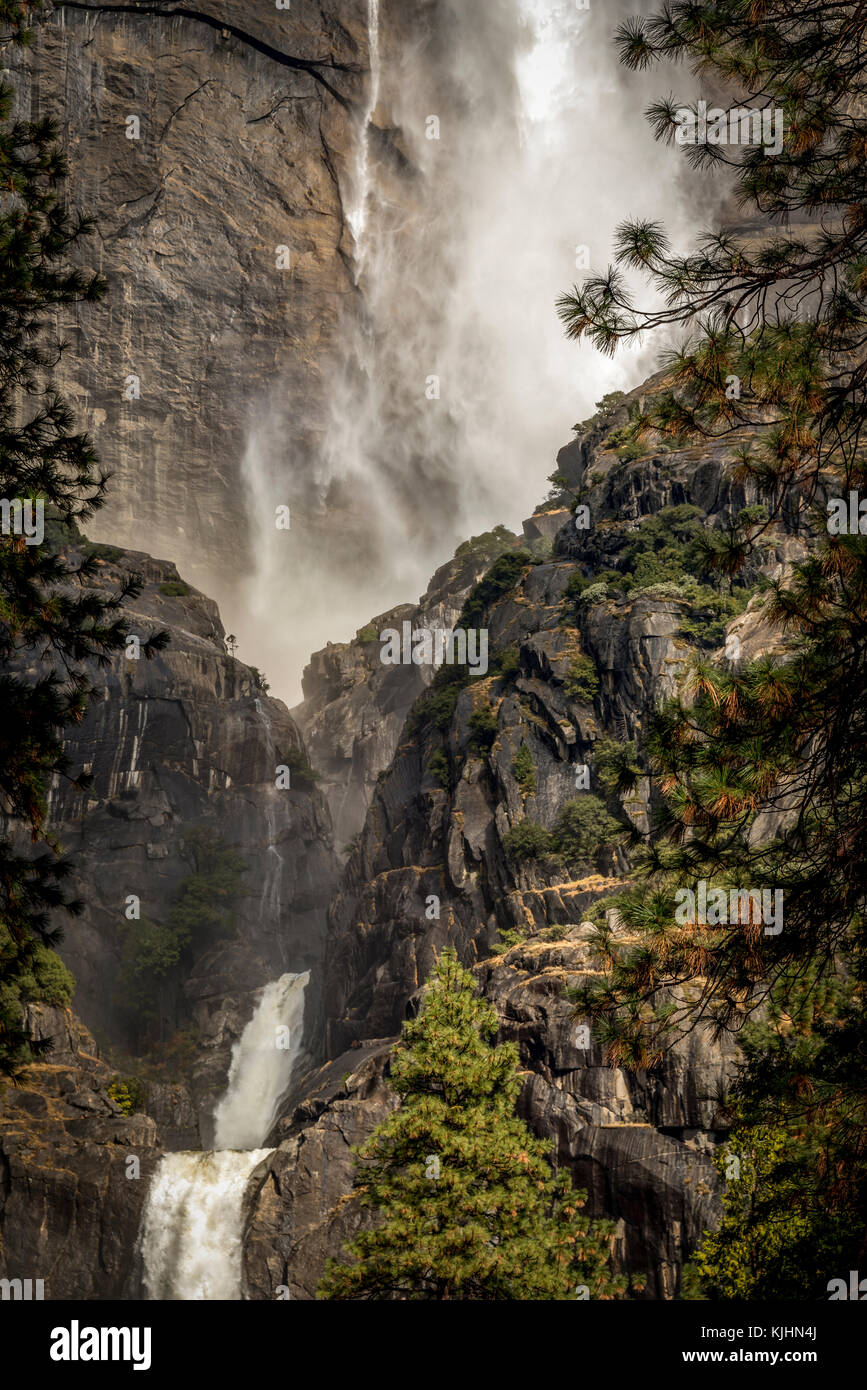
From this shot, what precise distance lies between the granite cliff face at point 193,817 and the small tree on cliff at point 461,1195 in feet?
138

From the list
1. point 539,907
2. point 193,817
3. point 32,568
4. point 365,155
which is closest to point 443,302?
point 365,155

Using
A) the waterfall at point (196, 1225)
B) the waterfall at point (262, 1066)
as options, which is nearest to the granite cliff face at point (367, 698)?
the waterfall at point (262, 1066)

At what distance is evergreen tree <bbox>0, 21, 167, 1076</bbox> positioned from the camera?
10688mm

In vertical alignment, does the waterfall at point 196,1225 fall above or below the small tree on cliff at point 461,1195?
below

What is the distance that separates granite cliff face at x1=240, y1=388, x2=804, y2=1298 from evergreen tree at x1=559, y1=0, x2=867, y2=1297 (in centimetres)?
1260

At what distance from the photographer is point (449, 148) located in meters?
119

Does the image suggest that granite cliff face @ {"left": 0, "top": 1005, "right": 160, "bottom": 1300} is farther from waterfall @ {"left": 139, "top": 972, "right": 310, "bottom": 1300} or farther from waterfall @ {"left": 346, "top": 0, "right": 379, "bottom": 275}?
waterfall @ {"left": 346, "top": 0, "right": 379, "bottom": 275}

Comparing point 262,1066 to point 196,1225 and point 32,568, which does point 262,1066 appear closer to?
point 196,1225

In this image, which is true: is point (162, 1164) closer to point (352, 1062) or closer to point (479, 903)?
point (352, 1062)

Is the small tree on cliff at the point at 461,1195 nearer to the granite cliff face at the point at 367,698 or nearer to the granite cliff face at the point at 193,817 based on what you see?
the granite cliff face at the point at 193,817

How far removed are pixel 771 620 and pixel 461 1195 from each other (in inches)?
475

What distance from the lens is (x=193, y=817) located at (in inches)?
2753

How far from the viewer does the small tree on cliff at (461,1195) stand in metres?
16.6
